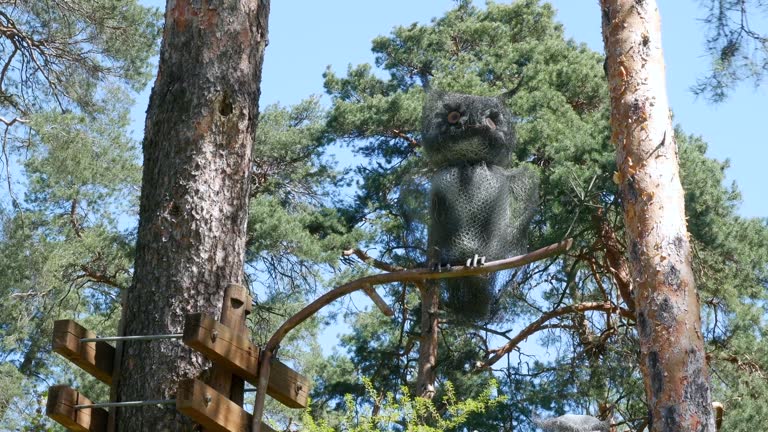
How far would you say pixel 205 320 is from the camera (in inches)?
135

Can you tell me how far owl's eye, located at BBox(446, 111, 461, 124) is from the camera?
5.73 m

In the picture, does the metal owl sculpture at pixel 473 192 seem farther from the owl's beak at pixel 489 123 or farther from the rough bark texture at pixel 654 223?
the rough bark texture at pixel 654 223

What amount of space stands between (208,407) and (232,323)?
294 millimetres

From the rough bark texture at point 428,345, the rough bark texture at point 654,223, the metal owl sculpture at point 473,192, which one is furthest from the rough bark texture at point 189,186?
the rough bark texture at point 428,345

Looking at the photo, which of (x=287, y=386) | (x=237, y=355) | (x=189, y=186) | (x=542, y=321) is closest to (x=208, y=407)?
(x=237, y=355)

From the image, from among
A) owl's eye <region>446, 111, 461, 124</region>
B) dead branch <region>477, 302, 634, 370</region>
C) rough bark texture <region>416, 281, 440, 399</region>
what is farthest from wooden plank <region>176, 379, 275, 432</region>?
rough bark texture <region>416, 281, 440, 399</region>

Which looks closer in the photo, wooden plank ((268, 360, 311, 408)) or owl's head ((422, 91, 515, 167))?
wooden plank ((268, 360, 311, 408))

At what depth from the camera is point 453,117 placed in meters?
5.79

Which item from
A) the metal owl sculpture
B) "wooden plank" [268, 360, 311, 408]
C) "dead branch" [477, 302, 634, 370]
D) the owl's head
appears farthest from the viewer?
"dead branch" [477, 302, 634, 370]

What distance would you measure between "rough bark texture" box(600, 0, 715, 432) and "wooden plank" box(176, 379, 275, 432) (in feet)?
7.24

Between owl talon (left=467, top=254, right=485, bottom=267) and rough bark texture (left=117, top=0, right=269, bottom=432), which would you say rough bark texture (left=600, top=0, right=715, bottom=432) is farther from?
rough bark texture (left=117, top=0, right=269, bottom=432)

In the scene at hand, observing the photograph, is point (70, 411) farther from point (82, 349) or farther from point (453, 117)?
point (453, 117)

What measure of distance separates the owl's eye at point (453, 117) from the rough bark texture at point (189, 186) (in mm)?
1560

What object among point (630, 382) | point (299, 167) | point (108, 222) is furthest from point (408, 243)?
point (108, 222)
